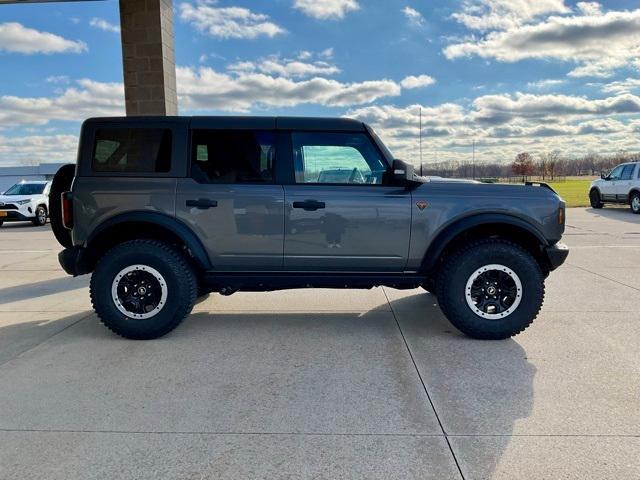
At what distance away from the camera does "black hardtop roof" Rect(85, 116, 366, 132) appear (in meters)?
4.38

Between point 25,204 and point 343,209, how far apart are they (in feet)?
48.8

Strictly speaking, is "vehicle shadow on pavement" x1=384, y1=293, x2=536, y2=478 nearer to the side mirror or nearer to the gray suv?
the gray suv

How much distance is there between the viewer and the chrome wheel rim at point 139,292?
436 centimetres

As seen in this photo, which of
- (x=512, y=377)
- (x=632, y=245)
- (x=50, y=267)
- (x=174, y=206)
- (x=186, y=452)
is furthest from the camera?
(x=632, y=245)

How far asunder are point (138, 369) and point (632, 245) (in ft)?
32.1

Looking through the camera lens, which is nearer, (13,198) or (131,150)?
(131,150)

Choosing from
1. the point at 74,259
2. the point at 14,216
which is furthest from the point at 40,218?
the point at 74,259

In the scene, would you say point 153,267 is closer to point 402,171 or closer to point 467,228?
point 402,171

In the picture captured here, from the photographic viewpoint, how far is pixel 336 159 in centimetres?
439

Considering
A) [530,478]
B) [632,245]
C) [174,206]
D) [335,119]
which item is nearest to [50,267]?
[174,206]

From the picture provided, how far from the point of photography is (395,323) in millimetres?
4902

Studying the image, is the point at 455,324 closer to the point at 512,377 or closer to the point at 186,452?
the point at 512,377

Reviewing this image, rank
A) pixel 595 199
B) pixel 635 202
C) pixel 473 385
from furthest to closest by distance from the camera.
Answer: pixel 595 199
pixel 635 202
pixel 473 385

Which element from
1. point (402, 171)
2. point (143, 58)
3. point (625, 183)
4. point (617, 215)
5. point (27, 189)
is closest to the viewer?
point (402, 171)
